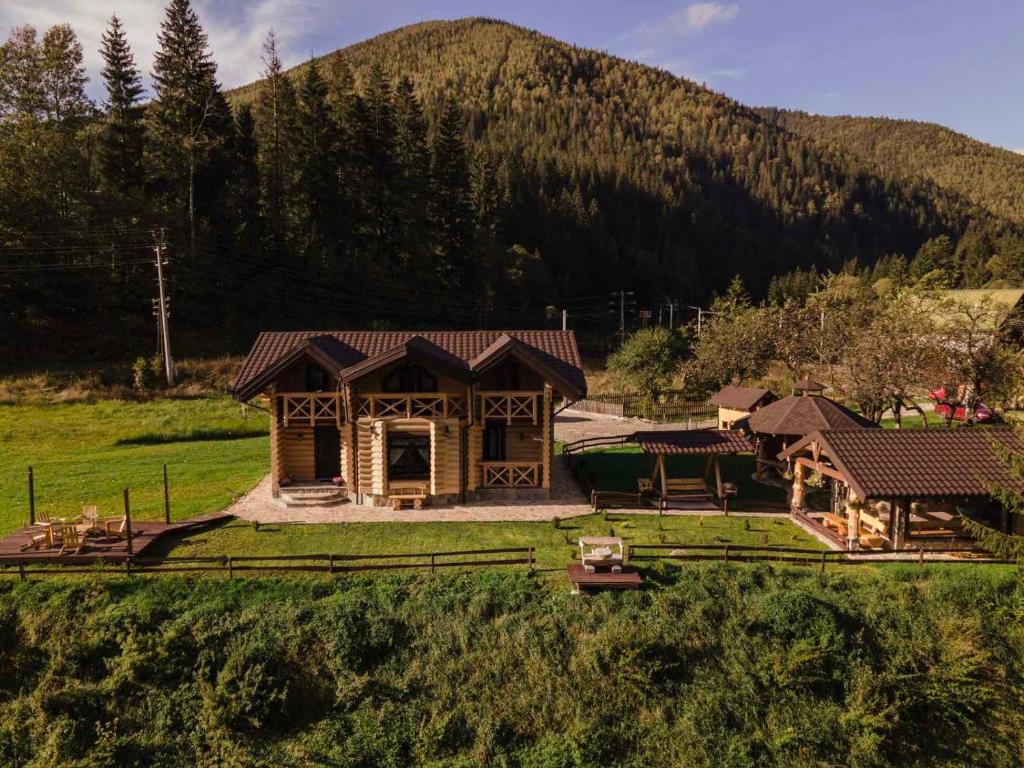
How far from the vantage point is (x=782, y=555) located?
16.2 meters

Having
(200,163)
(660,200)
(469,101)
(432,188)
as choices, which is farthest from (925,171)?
(200,163)

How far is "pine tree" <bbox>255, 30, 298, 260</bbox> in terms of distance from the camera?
48.0 meters

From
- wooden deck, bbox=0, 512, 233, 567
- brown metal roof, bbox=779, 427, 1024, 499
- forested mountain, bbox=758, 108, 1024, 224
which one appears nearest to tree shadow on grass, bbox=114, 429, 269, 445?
wooden deck, bbox=0, 512, 233, 567

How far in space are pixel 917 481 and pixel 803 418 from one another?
5.55 metres

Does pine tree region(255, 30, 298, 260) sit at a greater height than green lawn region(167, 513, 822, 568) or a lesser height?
greater

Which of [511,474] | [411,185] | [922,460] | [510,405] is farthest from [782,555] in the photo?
[411,185]

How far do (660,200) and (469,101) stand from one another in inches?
1823

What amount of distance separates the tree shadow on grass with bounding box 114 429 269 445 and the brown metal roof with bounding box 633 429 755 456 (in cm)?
2085

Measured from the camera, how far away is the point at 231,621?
44.1 ft

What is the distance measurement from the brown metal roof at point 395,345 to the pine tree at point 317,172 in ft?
93.6

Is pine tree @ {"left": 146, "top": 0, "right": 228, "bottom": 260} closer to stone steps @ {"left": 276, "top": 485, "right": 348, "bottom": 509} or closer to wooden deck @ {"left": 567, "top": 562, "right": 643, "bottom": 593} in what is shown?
stone steps @ {"left": 276, "top": 485, "right": 348, "bottom": 509}

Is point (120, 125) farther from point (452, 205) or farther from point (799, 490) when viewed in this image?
point (799, 490)

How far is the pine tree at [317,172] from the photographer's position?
48.5 m

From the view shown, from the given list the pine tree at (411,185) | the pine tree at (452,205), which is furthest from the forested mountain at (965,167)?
the pine tree at (411,185)
